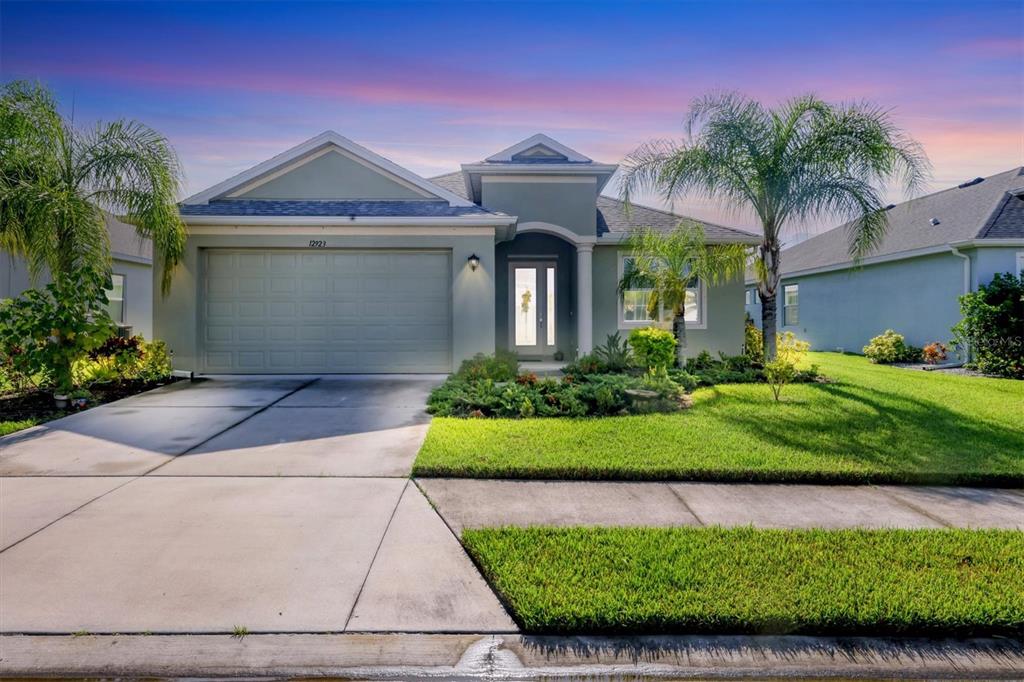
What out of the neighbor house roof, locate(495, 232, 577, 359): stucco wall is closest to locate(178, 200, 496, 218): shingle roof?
the neighbor house roof

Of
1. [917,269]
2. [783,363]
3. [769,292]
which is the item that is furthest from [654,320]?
[917,269]

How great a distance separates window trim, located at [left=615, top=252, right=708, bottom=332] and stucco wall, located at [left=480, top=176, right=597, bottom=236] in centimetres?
120

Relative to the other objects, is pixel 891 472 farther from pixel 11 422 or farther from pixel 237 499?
pixel 11 422

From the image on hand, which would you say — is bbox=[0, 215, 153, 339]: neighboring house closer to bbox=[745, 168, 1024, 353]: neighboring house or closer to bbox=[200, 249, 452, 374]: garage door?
bbox=[200, 249, 452, 374]: garage door

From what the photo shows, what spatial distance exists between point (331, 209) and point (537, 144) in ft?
17.6

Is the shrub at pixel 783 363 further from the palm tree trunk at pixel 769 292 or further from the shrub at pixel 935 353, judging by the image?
the shrub at pixel 935 353

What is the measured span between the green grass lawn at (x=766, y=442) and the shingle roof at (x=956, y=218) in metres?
5.86

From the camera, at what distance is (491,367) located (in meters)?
10.5

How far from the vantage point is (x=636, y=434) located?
22.9ft

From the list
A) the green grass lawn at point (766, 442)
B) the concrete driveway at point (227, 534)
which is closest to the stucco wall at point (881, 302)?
the green grass lawn at point (766, 442)

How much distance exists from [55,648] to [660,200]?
10837 mm

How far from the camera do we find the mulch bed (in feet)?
26.4

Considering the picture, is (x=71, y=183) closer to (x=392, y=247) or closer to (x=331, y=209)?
(x=331, y=209)

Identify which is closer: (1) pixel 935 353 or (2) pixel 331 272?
(2) pixel 331 272
